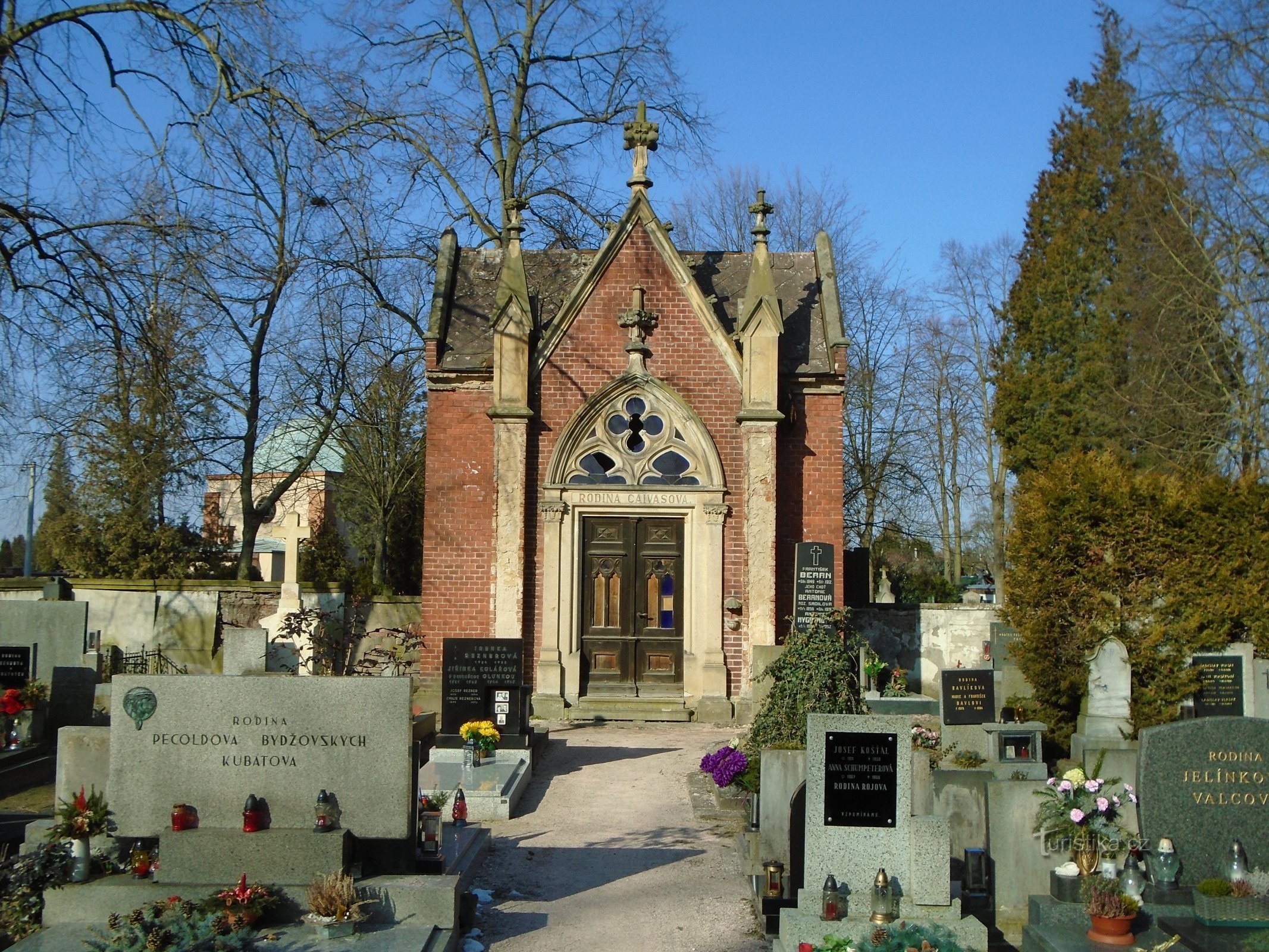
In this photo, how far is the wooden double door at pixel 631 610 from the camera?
54.2 feet

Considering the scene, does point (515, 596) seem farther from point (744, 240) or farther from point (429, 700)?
point (744, 240)

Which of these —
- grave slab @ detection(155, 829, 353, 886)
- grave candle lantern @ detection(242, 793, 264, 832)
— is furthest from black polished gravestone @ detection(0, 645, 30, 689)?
grave candle lantern @ detection(242, 793, 264, 832)

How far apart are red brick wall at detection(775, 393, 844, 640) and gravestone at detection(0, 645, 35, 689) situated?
385 inches

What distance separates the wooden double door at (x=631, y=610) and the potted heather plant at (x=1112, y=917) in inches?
376

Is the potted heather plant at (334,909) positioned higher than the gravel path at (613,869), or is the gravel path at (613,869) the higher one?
the potted heather plant at (334,909)

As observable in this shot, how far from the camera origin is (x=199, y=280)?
10.6 meters

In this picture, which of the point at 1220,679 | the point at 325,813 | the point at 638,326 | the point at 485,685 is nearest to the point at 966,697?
the point at 1220,679

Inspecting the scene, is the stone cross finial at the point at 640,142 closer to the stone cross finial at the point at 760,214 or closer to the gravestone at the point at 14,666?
the stone cross finial at the point at 760,214

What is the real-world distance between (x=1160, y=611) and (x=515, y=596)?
27.3 feet

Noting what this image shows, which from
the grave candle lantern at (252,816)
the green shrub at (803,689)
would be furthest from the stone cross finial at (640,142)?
the grave candle lantern at (252,816)

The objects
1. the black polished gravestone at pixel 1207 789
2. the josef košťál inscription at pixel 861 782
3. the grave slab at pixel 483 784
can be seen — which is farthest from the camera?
the grave slab at pixel 483 784

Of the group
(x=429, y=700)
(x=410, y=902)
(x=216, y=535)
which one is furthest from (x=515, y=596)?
(x=216, y=535)

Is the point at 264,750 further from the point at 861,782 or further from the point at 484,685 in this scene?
the point at 484,685

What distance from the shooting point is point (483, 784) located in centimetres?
1107
